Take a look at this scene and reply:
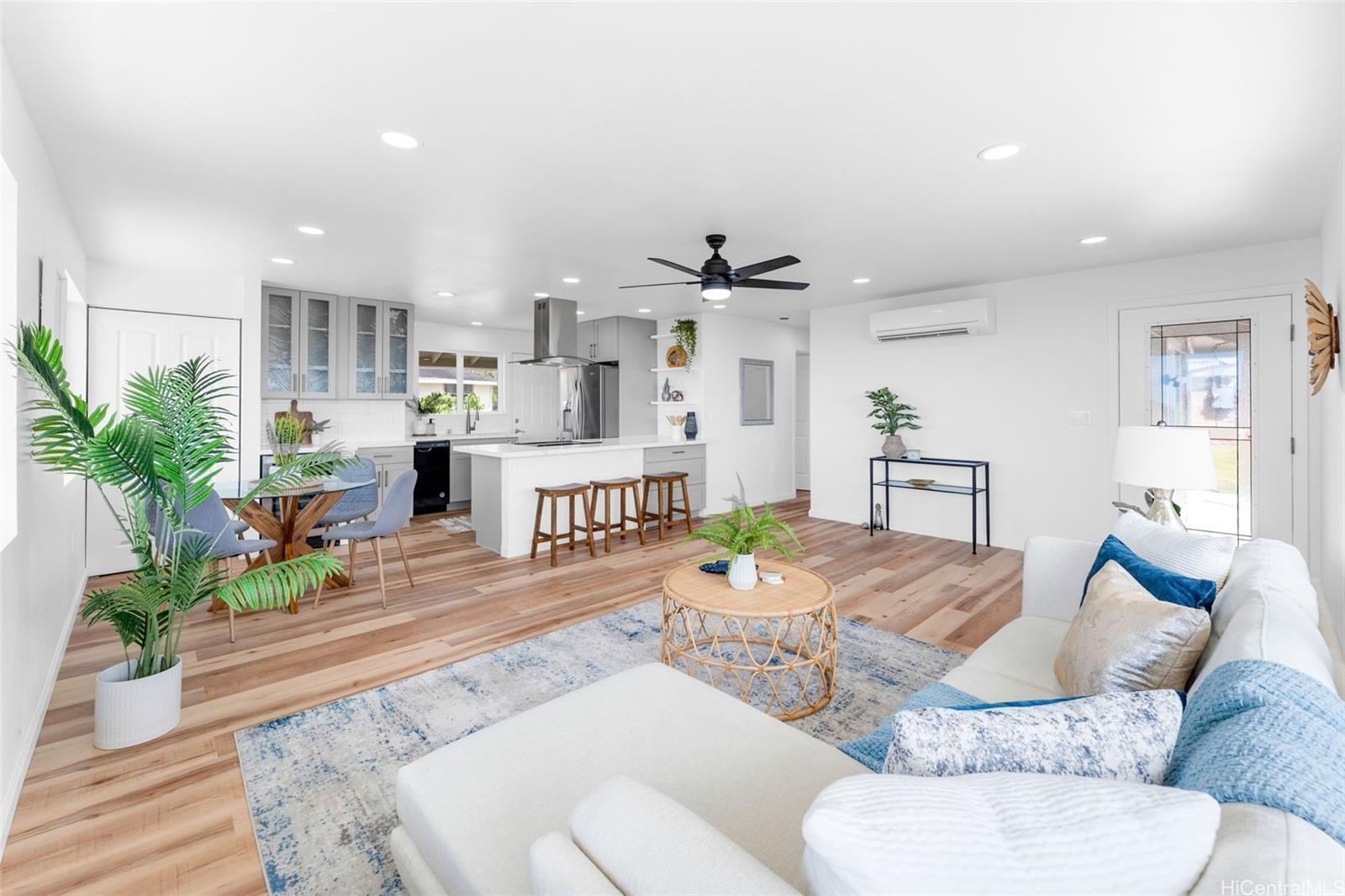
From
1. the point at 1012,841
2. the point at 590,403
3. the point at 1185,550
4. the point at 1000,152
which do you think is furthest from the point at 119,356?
the point at 1185,550

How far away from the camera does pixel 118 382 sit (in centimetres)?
439

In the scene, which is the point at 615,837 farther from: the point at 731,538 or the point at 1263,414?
the point at 1263,414

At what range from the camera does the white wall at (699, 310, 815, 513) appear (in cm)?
688

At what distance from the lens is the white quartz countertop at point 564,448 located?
509 centimetres

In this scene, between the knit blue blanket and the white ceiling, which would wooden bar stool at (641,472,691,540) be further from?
the knit blue blanket

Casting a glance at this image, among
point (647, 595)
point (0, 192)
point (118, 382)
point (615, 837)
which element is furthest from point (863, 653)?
point (118, 382)

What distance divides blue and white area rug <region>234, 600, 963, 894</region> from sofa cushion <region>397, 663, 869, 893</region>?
491 millimetres

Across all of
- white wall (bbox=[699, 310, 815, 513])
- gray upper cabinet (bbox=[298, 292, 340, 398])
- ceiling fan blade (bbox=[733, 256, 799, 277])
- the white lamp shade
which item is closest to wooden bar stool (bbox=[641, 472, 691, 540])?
white wall (bbox=[699, 310, 815, 513])

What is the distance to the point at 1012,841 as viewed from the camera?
69 centimetres

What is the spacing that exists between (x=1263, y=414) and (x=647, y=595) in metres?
4.32

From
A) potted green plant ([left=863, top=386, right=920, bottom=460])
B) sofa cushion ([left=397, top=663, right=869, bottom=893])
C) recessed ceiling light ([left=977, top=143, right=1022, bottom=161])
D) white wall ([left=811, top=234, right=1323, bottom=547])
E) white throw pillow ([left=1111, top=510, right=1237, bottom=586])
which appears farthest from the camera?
potted green plant ([left=863, top=386, right=920, bottom=460])

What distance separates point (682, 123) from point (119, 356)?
461 cm

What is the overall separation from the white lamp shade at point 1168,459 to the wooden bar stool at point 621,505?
11.3 ft

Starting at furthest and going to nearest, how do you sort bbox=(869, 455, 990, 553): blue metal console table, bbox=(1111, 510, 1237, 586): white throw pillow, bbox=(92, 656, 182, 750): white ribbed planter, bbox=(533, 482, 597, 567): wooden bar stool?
bbox=(869, 455, 990, 553): blue metal console table, bbox=(533, 482, 597, 567): wooden bar stool, bbox=(92, 656, 182, 750): white ribbed planter, bbox=(1111, 510, 1237, 586): white throw pillow
